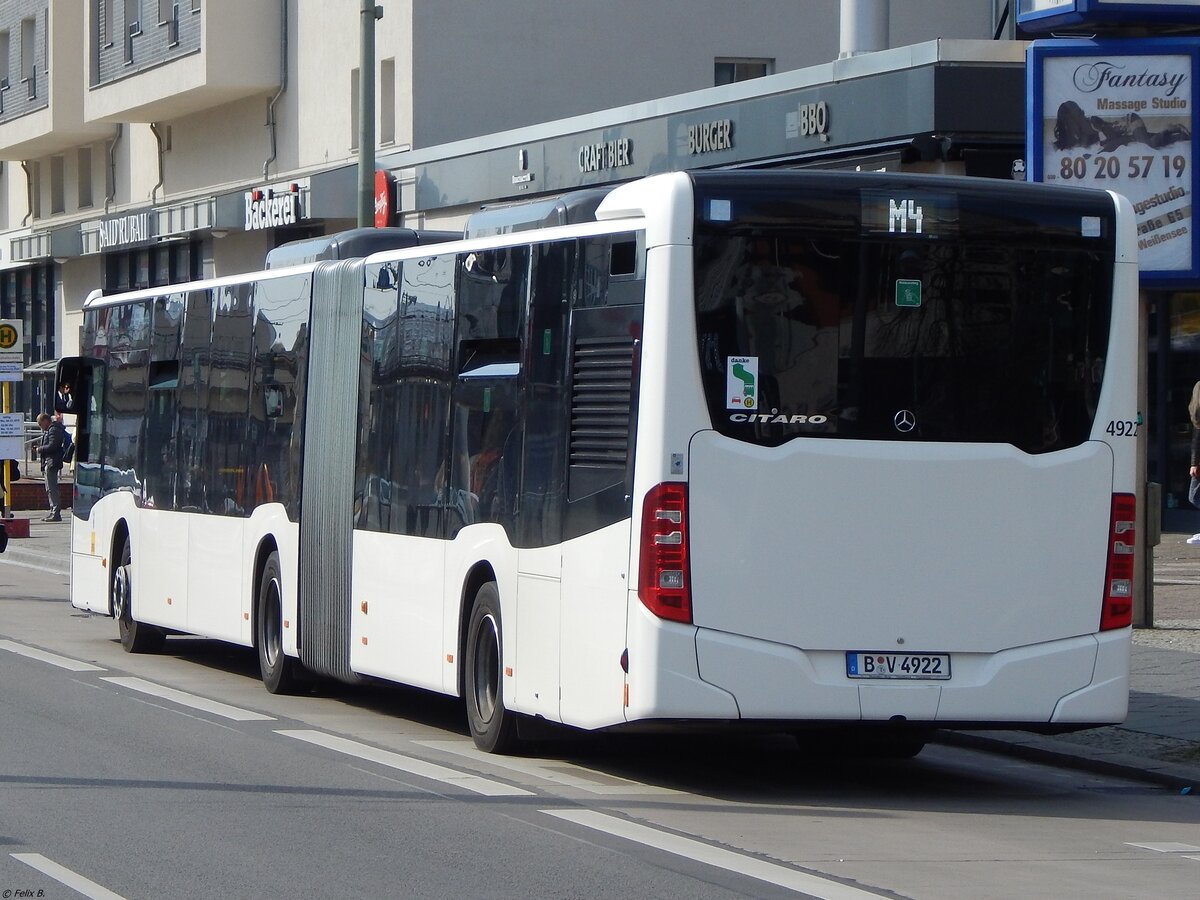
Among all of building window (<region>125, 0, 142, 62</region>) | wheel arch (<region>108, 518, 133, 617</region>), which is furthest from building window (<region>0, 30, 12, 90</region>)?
wheel arch (<region>108, 518, 133, 617</region>)

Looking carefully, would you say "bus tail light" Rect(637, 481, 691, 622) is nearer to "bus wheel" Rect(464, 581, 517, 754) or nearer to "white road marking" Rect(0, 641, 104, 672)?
"bus wheel" Rect(464, 581, 517, 754)

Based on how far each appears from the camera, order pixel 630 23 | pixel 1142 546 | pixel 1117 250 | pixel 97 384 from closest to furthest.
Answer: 1. pixel 1117 250
2. pixel 1142 546
3. pixel 97 384
4. pixel 630 23

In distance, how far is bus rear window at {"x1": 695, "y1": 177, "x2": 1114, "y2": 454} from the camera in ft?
31.9

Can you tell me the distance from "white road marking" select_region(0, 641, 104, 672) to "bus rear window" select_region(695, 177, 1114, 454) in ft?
24.7

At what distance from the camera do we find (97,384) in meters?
18.8

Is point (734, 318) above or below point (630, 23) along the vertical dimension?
below

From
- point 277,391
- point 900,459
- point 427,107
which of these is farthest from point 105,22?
point 900,459

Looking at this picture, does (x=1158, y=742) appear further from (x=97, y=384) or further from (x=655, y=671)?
(x=97, y=384)

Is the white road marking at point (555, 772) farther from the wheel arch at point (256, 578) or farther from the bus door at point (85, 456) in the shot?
the bus door at point (85, 456)

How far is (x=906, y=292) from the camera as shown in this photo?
9.99m

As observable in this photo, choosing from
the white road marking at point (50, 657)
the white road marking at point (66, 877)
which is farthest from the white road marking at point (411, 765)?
the white road marking at point (50, 657)

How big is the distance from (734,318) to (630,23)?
26.0 meters

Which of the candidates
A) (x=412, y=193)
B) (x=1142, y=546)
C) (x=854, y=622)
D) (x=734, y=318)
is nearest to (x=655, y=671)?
(x=854, y=622)

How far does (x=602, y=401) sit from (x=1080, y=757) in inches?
141
